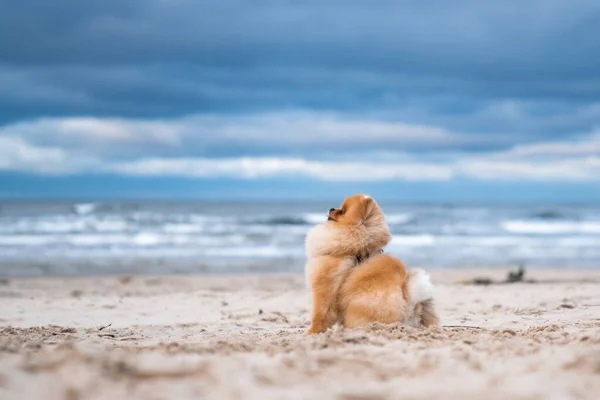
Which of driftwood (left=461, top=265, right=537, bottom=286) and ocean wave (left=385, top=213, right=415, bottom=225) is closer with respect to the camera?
driftwood (left=461, top=265, right=537, bottom=286)

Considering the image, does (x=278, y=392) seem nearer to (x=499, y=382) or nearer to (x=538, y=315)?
(x=499, y=382)

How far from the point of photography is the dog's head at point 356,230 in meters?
5.46

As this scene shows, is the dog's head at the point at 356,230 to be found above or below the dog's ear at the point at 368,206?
below

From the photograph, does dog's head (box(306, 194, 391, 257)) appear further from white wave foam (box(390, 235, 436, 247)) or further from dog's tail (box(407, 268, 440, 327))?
white wave foam (box(390, 235, 436, 247))

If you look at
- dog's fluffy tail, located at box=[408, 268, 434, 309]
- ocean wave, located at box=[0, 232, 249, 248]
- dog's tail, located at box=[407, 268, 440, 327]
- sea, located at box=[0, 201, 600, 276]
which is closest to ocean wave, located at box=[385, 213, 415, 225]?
sea, located at box=[0, 201, 600, 276]

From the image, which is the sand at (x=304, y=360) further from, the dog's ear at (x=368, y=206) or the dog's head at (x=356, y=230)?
the dog's ear at (x=368, y=206)

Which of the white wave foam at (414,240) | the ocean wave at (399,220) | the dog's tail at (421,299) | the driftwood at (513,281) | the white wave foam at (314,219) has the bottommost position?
the driftwood at (513,281)

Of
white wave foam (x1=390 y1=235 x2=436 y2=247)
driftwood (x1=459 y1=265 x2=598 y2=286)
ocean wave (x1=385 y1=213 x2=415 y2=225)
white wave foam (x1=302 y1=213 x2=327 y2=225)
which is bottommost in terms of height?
driftwood (x1=459 y1=265 x2=598 y2=286)

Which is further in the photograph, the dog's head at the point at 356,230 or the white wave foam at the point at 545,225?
the white wave foam at the point at 545,225

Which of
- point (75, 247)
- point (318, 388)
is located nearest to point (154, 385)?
point (318, 388)

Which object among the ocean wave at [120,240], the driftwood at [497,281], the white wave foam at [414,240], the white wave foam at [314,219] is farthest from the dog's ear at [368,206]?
the white wave foam at [314,219]

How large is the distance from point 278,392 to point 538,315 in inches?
201

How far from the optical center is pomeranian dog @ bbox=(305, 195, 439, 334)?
5.41m

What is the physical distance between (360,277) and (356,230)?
0.39 m
